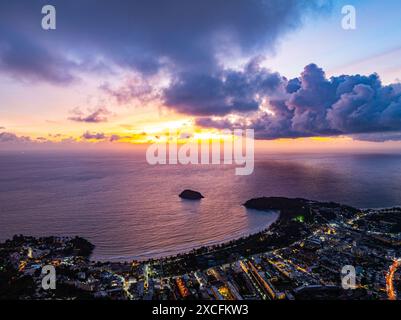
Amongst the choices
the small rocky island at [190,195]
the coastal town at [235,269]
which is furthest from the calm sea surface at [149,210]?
the coastal town at [235,269]

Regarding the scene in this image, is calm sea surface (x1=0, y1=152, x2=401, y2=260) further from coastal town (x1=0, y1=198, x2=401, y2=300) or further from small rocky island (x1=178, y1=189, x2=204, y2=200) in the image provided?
coastal town (x1=0, y1=198, x2=401, y2=300)

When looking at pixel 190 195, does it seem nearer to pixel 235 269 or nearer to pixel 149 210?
pixel 149 210

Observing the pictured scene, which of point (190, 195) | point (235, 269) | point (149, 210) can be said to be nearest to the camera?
point (235, 269)

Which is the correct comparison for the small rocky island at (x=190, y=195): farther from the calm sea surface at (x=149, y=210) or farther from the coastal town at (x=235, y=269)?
the coastal town at (x=235, y=269)

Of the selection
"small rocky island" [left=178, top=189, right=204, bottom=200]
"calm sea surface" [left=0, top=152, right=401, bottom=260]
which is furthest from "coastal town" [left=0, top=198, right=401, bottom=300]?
"small rocky island" [left=178, top=189, right=204, bottom=200]

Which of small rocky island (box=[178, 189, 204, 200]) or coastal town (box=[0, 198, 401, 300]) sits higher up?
small rocky island (box=[178, 189, 204, 200])

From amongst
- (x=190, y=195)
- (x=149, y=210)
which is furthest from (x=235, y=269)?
(x=190, y=195)
